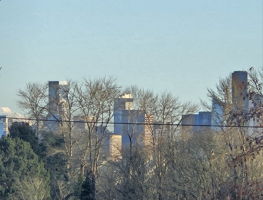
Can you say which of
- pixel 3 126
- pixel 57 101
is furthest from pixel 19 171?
pixel 3 126

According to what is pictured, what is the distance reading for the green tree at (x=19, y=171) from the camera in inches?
1689

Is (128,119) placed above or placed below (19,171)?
above

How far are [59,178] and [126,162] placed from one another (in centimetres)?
1166

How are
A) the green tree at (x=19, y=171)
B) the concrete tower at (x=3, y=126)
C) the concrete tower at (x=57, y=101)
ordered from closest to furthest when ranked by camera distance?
the green tree at (x=19, y=171) → the concrete tower at (x=57, y=101) → the concrete tower at (x=3, y=126)

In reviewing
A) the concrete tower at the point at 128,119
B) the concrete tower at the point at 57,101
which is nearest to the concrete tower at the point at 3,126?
the concrete tower at the point at 57,101

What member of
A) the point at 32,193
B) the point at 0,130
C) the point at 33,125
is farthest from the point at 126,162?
the point at 0,130

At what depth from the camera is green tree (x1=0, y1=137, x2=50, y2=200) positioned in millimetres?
42906

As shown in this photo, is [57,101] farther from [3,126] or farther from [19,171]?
[3,126]

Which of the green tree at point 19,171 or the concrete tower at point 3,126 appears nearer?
the green tree at point 19,171

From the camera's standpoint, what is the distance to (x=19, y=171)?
46.8 metres

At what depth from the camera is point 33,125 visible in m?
53.2

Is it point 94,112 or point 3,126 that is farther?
point 3,126

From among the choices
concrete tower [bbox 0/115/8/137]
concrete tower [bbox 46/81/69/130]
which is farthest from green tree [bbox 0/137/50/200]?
concrete tower [bbox 0/115/8/137]

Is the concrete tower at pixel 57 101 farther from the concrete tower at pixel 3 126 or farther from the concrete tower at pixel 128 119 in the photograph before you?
→ the concrete tower at pixel 3 126
